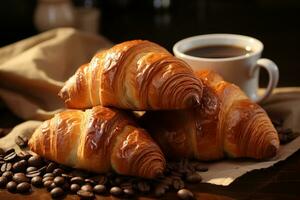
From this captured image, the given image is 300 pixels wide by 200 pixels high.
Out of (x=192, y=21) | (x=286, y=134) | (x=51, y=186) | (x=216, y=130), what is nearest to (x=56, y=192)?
(x=51, y=186)

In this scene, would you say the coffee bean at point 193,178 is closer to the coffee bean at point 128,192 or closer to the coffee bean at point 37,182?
the coffee bean at point 128,192

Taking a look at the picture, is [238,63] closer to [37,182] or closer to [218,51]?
[218,51]

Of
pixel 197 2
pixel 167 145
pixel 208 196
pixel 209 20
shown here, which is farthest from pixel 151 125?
pixel 197 2

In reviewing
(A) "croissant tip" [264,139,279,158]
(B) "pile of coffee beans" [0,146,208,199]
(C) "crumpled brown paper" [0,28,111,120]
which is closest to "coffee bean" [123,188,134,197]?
(B) "pile of coffee beans" [0,146,208,199]

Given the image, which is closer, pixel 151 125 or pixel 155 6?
pixel 151 125

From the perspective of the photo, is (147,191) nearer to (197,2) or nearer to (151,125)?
(151,125)

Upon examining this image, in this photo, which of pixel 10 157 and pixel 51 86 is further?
pixel 51 86

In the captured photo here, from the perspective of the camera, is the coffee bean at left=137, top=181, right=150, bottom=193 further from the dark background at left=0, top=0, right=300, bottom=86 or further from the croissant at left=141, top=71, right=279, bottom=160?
the dark background at left=0, top=0, right=300, bottom=86

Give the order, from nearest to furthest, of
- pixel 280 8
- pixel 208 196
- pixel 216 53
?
pixel 208 196
pixel 216 53
pixel 280 8
